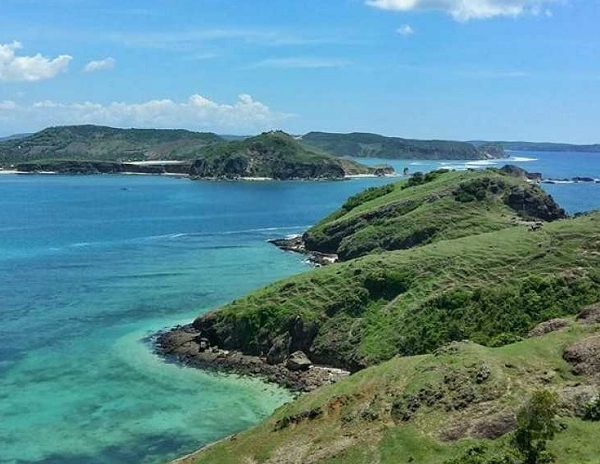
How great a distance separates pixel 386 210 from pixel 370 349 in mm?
67942

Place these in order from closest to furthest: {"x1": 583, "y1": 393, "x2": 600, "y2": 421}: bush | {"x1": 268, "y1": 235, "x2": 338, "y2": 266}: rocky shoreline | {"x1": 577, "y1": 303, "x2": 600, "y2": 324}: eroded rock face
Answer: {"x1": 583, "y1": 393, "x2": 600, "y2": 421}: bush < {"x1": 577, "y1": 303, "x2": 600, "y2": 324}: eroded rock face < {"x1": 268, "y1": 235, "x2": 338, "y2": 266}: rocky shoreline

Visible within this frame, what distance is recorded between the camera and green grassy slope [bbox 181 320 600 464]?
42.8 metres

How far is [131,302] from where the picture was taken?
100m

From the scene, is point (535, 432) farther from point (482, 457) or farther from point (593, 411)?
point (593, 411)

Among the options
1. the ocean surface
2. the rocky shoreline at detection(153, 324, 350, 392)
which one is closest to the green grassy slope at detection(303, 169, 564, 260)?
the ocean surface

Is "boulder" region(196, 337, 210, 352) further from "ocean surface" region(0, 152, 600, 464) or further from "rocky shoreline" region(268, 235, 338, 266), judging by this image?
"rocky shoreline" region(268, 235, 338, 266)

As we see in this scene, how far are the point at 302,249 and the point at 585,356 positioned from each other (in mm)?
97690

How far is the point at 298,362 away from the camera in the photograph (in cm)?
7400

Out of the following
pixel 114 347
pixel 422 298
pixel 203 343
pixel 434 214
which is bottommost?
pixel 114 347

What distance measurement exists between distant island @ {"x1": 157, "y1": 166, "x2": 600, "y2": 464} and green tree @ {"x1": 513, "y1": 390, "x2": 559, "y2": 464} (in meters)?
0.07

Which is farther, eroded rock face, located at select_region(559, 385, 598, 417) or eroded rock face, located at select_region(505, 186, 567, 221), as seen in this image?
eroded rock face, located at select_region(505, 186, 567, 221)

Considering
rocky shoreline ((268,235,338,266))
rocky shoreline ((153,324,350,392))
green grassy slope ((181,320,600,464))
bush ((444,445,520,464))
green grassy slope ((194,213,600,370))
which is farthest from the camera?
rocky shoreline ((268,235,338,266))

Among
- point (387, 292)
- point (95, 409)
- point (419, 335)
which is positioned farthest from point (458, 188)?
point (95, 409)

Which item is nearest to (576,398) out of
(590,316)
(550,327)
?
(590,316)
